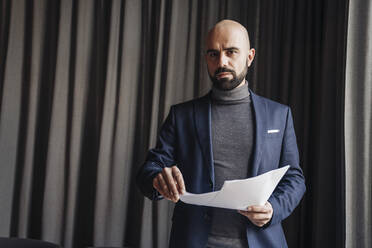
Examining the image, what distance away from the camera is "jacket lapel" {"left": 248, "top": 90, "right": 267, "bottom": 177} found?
4.00 ft

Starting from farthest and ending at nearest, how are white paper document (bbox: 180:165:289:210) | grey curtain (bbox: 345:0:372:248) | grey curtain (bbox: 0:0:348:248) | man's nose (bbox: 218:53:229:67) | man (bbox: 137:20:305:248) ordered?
1. grey curtain (bbox: 0:0:348:248)
2. grey curtain (bbox: 345:0:372:248)
3. man's nose (bbox: 218:53:229:67)
4. man (bbox: 137:20:305:248)
5. white paper document (bbox: 180:165:289:210)

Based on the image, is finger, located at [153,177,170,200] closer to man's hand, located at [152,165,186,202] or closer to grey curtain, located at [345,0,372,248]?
man's hand, located at [152,165,186,202]

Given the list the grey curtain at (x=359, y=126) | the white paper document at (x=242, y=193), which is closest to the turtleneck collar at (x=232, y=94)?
the white paper document at (x=242, y=193)

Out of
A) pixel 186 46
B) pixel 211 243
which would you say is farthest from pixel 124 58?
pixel 211 243

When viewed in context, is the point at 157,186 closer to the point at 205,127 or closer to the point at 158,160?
the point at 158,160

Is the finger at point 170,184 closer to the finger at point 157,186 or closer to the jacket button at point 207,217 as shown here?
the finger at point 157,186

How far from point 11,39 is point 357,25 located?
1.89m

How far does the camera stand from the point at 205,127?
1.30 metres

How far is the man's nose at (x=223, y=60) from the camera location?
1.30 meters

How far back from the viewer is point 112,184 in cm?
218

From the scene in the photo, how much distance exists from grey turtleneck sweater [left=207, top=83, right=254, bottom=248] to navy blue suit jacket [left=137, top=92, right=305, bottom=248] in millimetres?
27

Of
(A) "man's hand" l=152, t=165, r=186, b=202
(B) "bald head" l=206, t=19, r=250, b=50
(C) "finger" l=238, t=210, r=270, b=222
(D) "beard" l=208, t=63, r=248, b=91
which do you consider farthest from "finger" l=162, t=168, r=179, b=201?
(B) "bald head" l=206, t=19, r=250, b=50

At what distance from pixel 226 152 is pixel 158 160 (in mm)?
242

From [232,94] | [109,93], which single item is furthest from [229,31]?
[109,93]
